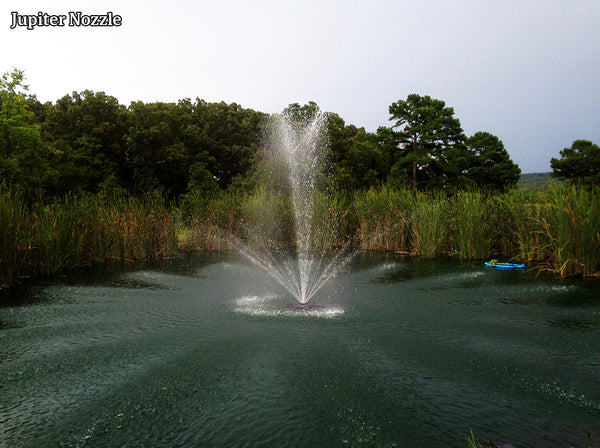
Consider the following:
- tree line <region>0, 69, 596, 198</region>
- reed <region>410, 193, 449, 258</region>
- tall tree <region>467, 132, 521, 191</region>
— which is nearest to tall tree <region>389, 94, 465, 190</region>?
tree line <region>0, 69, 596, 198</region>

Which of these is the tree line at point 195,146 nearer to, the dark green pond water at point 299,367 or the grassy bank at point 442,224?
the grassy bank at point 442,224

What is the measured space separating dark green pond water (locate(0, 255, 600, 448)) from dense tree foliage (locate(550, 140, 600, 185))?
46.1 m

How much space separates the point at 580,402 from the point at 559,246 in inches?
271

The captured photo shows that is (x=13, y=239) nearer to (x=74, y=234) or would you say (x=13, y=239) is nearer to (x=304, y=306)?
(x=74, y=234)

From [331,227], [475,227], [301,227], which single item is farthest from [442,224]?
[301,227]

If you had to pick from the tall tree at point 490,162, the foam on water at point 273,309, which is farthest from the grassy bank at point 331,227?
the tall tree at point 490,162

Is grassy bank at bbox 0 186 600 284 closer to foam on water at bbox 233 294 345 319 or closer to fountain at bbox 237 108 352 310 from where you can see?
fountain at bbox 237 108 352 310

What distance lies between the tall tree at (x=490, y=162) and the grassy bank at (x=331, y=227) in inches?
1483

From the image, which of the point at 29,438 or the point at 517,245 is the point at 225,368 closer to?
the point at 29,438

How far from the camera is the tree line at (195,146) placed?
2939cm

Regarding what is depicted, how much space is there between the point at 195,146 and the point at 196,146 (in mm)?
86

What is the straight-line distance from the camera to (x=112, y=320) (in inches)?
279

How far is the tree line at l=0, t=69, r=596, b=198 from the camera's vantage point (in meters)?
29.4

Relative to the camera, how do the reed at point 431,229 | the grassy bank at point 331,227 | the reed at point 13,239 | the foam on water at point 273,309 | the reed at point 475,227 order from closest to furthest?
1. the foam on water at point 273,309
2. the reed at point 13,239
3. the grassy bank at point 331,227
4. the reed at point 475,227
5. the reed at point 431,229
